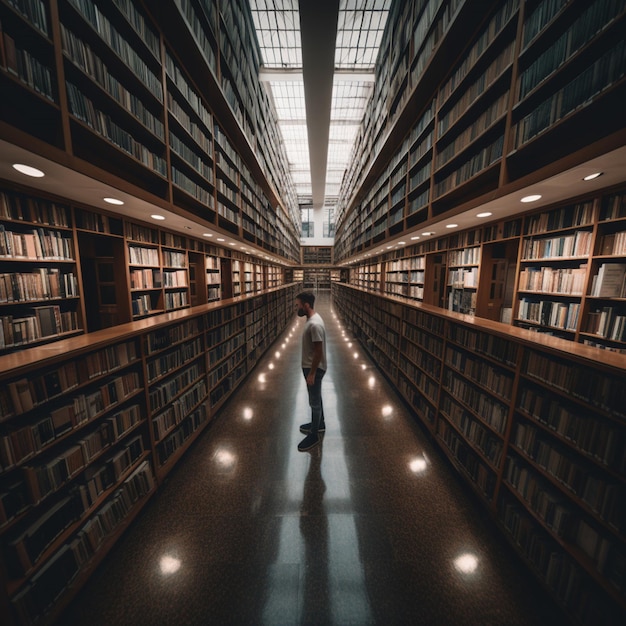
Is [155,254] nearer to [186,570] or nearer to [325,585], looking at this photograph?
[186,570]

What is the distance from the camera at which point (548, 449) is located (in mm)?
1406

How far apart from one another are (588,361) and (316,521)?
1.91m

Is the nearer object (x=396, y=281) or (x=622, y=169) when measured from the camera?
(x=622, y=169)

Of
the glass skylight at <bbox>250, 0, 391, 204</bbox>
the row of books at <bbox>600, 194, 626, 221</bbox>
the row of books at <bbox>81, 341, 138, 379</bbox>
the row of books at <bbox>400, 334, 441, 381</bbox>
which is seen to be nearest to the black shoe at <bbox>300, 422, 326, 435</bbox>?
the row of books at <bbox>400, 334, 441, 381</bbox>

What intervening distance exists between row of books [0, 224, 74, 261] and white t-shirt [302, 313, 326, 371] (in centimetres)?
230

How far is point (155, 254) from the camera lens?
3.34 metres

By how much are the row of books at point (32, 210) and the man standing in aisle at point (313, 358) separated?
7.27ft

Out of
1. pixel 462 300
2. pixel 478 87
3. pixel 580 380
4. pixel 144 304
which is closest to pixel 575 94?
pixel 478 87

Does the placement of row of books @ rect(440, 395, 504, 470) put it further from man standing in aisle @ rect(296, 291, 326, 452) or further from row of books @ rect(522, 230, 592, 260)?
row of books @ rect(522, 230, 592, 260)

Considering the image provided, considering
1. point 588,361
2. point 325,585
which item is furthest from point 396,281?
point 325,585

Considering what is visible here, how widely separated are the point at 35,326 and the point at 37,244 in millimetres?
680

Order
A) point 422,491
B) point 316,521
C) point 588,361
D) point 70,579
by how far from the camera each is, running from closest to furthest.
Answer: point 588,361 → point 70,579 → point 316,521 → point 422,491

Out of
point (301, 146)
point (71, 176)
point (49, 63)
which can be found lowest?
point (71, 176)

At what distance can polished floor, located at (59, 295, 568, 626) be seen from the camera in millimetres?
1286
